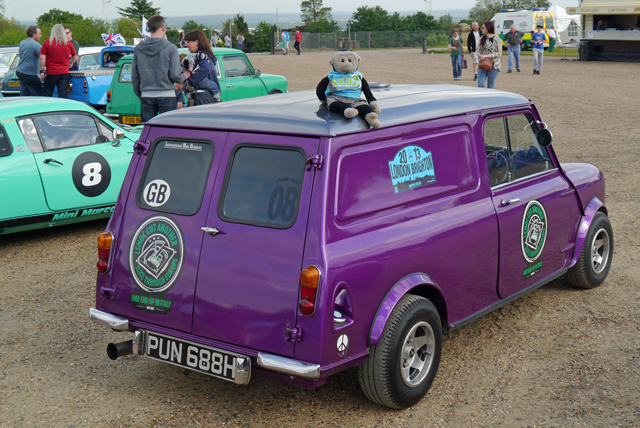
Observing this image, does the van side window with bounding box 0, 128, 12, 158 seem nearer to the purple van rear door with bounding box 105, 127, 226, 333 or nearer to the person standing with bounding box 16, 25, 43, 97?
the purple van rear door with bounding box 105, 127, 226, 333

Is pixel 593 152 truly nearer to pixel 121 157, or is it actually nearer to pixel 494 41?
pixel 494 41

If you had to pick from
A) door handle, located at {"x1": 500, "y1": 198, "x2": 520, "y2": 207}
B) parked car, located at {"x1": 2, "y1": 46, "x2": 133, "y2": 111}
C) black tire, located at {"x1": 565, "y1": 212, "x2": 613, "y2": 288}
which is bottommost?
black tire, located at {"x1": 565, "y1": 212, "x2": 613, "y2": 288}

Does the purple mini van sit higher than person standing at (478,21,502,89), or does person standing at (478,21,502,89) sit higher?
person standing at (478,21,502,89)

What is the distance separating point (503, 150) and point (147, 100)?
213 inches

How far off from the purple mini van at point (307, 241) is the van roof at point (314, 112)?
1 cm

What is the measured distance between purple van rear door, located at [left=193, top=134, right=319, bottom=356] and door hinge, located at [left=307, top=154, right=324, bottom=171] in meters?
0.03

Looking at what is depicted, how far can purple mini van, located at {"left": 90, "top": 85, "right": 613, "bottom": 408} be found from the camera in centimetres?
321

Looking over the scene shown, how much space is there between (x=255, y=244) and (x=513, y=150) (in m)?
2.23

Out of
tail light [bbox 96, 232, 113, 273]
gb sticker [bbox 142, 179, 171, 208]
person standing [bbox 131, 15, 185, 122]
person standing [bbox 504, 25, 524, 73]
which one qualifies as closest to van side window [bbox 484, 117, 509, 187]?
gb sticker [bbox 142, 179, 171, 208]

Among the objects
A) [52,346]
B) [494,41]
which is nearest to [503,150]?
[52,346]

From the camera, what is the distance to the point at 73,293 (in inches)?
221

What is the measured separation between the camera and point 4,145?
21.7 feet

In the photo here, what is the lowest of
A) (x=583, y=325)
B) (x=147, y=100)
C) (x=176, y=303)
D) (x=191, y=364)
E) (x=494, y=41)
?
(x=583, y=325)

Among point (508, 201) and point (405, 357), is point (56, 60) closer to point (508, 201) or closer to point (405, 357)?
point (508, 201)
